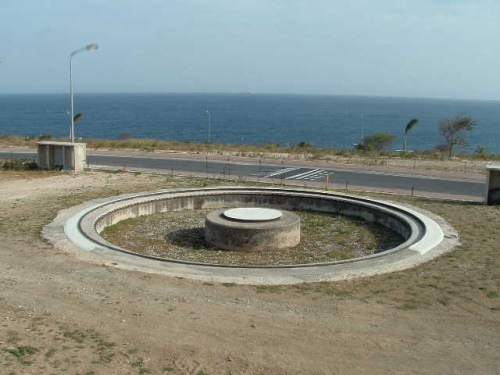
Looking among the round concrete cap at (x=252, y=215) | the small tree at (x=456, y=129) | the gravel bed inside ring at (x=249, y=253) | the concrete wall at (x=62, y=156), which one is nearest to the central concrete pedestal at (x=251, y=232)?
the round concrete cap at (x=252, y=215)

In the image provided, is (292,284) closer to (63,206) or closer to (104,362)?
(104,362)

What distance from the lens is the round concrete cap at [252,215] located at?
19.0m

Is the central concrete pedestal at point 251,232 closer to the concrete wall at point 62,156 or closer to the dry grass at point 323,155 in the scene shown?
the concrete wall at point 62,156

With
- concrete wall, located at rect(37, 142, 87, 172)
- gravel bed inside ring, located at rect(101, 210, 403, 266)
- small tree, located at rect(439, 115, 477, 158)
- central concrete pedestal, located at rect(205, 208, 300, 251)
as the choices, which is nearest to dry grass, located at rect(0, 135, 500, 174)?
small tree, located at rect(439, 115, 477, 158)

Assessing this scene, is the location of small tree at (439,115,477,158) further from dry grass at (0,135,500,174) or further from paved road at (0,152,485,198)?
paved road at (0,152,485,198)

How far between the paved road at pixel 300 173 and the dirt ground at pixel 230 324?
1589 centimetres

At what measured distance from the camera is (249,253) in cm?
1802

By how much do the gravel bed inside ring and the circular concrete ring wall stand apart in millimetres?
546

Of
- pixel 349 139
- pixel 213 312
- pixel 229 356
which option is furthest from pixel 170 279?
pixel 349 139

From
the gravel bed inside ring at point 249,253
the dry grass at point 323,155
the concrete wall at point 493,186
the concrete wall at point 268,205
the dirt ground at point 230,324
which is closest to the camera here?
the dirt ground at point 230,324

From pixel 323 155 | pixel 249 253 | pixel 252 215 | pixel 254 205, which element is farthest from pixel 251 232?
pixel 323 155

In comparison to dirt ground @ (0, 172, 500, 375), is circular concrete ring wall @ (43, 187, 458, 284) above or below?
above

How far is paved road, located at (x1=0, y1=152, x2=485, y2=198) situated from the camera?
30.3m

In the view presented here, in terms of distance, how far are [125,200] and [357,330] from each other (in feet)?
47.1
